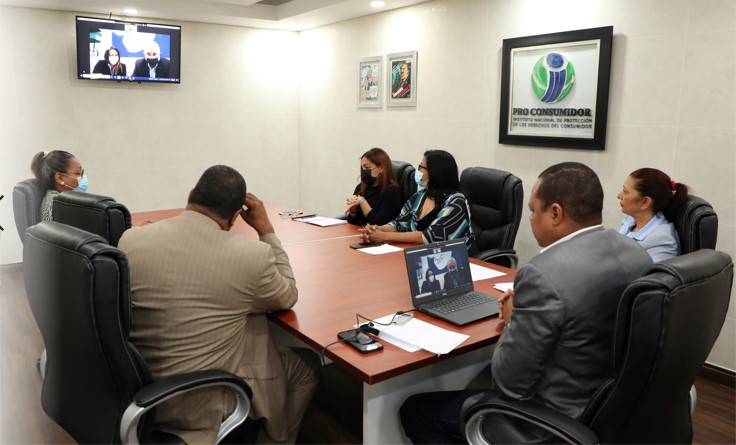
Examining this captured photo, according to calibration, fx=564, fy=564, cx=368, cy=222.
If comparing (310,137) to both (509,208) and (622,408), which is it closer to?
(509,208)

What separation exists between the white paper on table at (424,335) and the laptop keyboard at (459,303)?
132 millimetres

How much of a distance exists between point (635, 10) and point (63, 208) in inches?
133

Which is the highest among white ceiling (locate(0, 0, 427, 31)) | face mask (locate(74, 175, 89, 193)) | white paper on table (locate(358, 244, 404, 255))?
white ceiling (locate(0, 0, 427, 31))

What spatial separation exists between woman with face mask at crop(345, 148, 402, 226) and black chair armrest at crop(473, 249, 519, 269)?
79 centimetres

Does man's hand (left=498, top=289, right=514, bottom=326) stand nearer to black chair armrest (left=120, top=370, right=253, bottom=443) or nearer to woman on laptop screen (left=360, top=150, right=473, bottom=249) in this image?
black chair armrest (left=120, top=370, right=253, bottom=443)

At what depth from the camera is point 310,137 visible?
675cm

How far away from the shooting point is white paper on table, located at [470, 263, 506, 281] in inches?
104

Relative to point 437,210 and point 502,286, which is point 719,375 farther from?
point 437,210

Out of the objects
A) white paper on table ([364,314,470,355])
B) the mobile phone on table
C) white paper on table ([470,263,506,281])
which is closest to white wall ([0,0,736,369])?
white paper on table ([470,263,506,281])

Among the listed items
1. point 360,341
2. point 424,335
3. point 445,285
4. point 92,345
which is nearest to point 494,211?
point 445,285

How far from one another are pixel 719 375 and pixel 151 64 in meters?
5.45

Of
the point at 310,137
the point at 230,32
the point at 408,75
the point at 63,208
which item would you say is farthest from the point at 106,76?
the point at 63,208

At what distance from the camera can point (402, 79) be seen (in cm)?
535

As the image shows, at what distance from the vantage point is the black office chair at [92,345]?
147 centimetres
